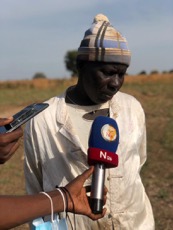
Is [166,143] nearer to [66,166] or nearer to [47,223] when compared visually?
[66,166]

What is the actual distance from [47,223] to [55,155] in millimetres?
821

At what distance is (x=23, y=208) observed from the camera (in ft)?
7.67

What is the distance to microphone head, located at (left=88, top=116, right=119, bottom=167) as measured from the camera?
2.60 meters

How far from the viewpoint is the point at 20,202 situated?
2344mm

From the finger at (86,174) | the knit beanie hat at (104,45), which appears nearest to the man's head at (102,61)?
the knit beanie hat at (104,45)

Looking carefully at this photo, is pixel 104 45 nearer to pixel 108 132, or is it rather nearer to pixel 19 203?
pixel 108 132

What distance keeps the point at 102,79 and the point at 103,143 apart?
25.1 inches

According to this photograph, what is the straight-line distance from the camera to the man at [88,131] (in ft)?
10.6

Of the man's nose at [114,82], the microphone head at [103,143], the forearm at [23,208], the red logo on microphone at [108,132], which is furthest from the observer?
the man's nose at [114,82]

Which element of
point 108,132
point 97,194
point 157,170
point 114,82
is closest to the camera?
point 97,194

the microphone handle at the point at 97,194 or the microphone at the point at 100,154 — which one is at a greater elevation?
the microphone at the point at 100,154

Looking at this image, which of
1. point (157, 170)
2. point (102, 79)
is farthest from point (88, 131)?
point (157, 170)

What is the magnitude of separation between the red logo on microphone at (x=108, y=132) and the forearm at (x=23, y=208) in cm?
40

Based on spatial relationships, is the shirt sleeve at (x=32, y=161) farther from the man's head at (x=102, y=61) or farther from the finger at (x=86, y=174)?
the finger at (x=86, y=174)
